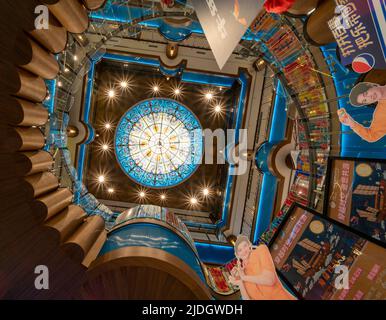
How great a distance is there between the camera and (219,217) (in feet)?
33.9

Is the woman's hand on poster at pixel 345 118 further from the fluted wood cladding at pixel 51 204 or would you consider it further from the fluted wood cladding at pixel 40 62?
the fluted wood cladding at pixel 51 204

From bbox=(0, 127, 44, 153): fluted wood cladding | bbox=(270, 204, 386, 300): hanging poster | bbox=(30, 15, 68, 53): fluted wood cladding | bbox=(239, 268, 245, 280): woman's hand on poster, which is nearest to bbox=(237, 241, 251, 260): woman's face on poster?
bbox=(239, 268, 245, 280): woman's hand on poster

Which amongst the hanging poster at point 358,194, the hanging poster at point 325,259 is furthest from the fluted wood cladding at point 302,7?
the hanging poster at point 325,259

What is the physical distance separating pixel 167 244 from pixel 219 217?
648 centimetres

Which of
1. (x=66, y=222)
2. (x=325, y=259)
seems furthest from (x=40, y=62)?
(x=325, y=259)

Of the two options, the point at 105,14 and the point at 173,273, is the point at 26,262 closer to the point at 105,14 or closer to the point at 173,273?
the point at 173,273

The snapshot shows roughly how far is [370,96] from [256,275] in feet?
9.98

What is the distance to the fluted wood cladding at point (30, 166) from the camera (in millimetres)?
3076

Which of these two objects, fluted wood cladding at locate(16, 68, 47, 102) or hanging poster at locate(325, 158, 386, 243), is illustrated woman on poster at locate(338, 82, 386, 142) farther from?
fluted wood cladding at locate(16, 68, 47, 102)

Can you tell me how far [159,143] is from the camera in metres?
10.5

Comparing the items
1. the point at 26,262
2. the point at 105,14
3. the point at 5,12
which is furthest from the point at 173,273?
the point at 105,14

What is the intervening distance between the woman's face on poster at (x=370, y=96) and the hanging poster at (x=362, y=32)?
52 centimetres

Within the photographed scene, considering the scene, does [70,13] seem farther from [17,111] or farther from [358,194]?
[358,194]

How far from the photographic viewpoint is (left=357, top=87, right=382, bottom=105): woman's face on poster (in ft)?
9.65
